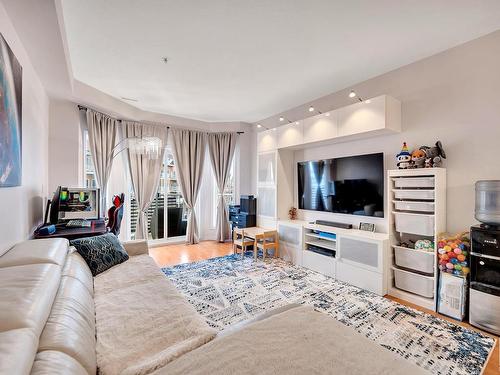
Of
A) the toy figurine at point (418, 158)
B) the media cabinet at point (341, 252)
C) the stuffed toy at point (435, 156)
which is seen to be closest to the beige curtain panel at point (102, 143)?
the media cabinet at point (341, 252)

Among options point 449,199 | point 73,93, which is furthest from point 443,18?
point 73,93

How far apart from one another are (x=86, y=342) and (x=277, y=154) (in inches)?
144

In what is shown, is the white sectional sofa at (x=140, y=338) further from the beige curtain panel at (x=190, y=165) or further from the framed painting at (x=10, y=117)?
the beige curtain panel at (x=190, y=165)

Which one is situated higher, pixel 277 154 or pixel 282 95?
pixel 282 95

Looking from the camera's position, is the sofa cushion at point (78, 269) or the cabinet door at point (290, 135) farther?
the cabinet door at point (290, 135)

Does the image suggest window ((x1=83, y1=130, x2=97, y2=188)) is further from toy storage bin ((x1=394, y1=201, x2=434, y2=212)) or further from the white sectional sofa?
toy storage bin ((x1=394, y1=201, x2=434, y2=212))

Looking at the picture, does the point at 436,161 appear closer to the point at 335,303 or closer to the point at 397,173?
the point at 397,173

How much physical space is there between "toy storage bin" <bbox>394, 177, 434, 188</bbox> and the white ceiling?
4.55 feet

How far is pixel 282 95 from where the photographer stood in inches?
151

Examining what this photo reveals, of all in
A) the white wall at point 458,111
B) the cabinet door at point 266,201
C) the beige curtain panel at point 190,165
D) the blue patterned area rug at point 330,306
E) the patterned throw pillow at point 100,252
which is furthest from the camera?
the beige curtain panel at point 190,165

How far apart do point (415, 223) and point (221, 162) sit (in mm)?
3809

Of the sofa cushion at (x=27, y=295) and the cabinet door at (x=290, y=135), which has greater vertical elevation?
the cabinet door at (x=290, y=135)

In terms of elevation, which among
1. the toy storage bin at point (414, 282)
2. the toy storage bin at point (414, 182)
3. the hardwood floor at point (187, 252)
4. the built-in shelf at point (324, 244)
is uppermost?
the toy storage bin at point (414, 182)

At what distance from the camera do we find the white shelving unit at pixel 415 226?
2486 millimetres
